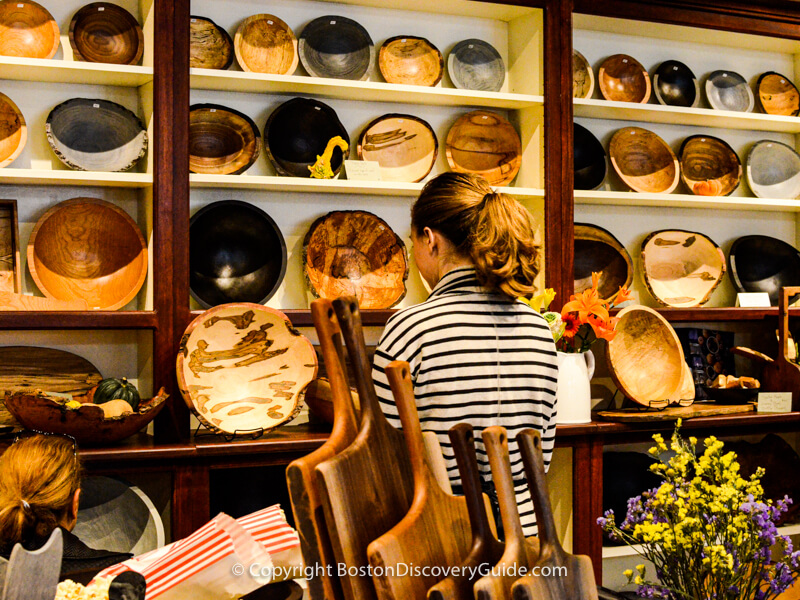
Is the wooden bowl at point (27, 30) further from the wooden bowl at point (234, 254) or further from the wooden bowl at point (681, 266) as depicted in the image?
the wooden bowl at point (681, 266)

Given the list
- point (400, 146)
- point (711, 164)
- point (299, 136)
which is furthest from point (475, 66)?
point (711, 164)

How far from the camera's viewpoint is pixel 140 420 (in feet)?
7.97

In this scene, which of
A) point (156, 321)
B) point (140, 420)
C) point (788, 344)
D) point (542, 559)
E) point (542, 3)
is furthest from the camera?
point (788, 344)

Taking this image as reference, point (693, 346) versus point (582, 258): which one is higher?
point (582, 258)

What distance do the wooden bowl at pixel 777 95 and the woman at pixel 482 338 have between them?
278 centimetres

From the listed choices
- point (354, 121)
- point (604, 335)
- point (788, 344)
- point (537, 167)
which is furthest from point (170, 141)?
point (788, 344)

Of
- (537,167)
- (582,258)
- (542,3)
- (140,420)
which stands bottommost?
(140,420)

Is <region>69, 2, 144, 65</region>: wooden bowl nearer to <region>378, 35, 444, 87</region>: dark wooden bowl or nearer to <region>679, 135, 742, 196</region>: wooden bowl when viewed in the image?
<region>378, 35, 444, 87</region>: dark wooden bowl

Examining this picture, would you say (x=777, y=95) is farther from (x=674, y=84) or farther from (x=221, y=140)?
(x=221, y=140)

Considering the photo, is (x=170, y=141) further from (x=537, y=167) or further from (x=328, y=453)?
(x=328, y=453)

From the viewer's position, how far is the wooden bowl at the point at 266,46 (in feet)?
9.73

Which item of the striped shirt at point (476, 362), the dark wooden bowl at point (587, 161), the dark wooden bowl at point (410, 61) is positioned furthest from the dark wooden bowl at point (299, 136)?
the striped shirt at point (476, 362)

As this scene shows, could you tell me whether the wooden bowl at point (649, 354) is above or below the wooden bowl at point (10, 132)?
below

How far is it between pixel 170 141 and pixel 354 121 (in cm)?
80
